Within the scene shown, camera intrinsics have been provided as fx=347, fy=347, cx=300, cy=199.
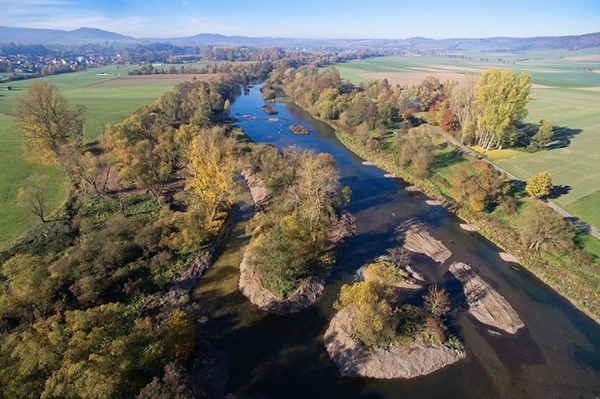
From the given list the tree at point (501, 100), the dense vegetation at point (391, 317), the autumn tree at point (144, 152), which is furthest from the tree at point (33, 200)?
the tree at point (501, 100)

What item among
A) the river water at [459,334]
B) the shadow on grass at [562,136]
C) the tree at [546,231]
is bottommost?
the river water at [459,334]

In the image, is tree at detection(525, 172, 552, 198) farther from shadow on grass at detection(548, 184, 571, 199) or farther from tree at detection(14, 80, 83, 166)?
tree at detection(14, 80, 83, 166)

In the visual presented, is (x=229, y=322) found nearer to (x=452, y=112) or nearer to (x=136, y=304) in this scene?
(x=136, y=304)

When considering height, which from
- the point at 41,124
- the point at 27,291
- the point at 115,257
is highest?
the point at 41,124

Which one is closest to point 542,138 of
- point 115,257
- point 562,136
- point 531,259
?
point 562,136

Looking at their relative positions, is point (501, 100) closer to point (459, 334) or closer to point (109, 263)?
point (459, 334)

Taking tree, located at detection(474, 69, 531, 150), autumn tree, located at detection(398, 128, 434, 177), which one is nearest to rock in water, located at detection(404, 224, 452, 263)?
autumn tree, located at detection(398, 128, 434, 177)

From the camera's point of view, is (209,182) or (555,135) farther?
(555,135)

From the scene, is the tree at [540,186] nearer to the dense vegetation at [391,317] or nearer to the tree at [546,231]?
the tree at [546,231]
